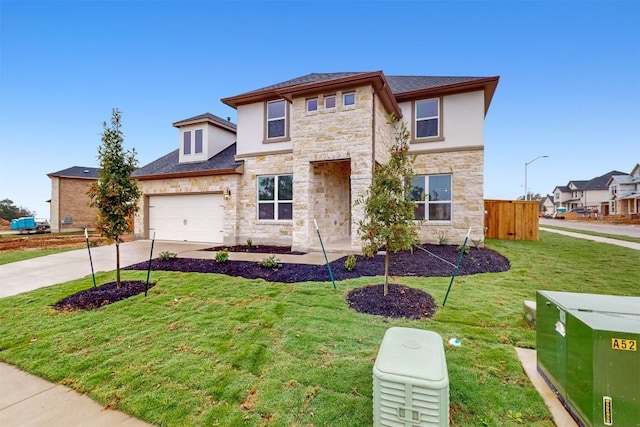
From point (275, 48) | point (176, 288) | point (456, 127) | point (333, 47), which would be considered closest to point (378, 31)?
point (333, 47)

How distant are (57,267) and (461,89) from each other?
15.2 m

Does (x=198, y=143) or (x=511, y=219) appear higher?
(x=198, y=143)

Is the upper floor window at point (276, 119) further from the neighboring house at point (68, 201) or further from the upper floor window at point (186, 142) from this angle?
the neighboring house at point (68, 201)

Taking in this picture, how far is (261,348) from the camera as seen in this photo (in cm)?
352

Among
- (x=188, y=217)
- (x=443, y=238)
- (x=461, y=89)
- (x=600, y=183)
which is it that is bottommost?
(x=443, y=238)

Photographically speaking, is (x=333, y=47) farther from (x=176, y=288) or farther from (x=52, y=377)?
(x=52, y=377)

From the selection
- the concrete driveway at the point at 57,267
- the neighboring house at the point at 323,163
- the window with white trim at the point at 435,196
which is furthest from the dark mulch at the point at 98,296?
the window with white trim at the point at 435,196

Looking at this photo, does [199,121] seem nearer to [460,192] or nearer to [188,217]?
[188,217]

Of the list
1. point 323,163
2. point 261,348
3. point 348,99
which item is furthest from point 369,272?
point 348,99

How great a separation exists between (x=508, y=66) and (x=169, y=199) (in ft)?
61.8

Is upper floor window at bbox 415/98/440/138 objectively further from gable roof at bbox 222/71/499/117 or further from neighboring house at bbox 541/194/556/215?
neighboring house at bbox 541/194/556/215

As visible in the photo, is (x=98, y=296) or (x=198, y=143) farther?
(x=198, y=143)

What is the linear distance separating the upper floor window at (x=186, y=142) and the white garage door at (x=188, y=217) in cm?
256

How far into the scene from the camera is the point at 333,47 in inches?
645
